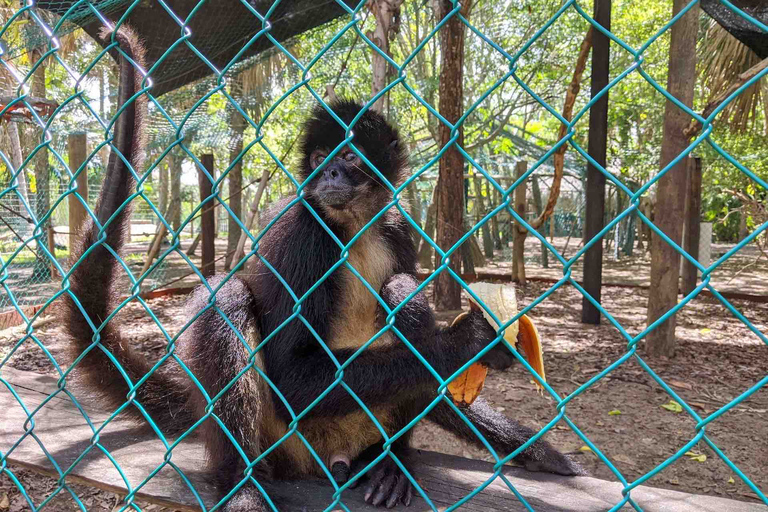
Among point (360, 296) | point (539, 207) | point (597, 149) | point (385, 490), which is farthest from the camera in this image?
point (539, 207)

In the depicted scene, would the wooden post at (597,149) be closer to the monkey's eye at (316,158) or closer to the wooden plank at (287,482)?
the monkey's eye at (316,158)

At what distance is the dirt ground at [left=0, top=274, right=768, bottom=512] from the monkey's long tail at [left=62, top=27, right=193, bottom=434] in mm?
188

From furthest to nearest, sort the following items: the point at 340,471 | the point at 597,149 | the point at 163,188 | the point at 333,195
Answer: the point at 163,188, the point at 597,149, the point at 333,195, the point at 340,471

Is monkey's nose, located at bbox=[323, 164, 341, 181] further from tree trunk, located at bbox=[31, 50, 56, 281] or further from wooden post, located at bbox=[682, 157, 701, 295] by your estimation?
wooden post, located at bbox=[682, 157, 701, 295]

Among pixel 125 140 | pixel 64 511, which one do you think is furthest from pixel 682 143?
pixel 64 511

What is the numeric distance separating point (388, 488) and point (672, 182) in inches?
166

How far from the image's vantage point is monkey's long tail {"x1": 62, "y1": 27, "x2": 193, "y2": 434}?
72.4 inches

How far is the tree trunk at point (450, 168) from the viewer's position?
6383 mm

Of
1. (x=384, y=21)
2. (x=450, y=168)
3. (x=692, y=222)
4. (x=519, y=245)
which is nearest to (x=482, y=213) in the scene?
(x=519, y=245)

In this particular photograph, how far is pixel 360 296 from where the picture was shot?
8.06 ft

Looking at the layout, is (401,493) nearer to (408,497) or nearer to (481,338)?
(408,497)

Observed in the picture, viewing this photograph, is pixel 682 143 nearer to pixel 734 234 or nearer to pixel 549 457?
pixel 549 457

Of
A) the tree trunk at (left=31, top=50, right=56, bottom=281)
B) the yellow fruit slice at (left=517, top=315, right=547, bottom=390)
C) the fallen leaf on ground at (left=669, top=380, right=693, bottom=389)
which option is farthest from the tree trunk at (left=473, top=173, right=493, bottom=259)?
the yellow fruit slice at (left=517, top=315, right=547, bottom=390)

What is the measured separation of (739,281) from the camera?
10430 mm
